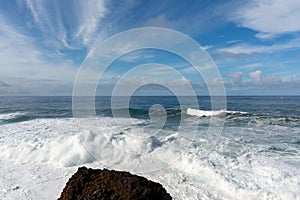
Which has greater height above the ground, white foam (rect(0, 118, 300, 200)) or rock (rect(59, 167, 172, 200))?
rock (rect(59, 167, 172, 200))

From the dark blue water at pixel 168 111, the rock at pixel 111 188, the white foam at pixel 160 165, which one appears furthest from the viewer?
the dark blue water at pixel 168 111

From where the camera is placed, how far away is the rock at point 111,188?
9.69 feet

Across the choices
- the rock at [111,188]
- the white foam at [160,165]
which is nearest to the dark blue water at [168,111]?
the white foam at [160,165]

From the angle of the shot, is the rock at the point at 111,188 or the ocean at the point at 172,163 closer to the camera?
the rock at the point at 111,188

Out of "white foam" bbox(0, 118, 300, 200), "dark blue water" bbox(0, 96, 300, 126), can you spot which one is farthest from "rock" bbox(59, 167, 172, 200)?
"dark blue water" bbox(0, 96, 300, 126)

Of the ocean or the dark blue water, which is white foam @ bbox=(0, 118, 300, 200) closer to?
the ocean

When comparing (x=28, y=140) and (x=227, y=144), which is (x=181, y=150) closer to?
(x=227, y=144)

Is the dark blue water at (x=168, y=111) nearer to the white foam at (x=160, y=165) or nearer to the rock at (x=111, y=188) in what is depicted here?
the white foam at (x=160, y=165)

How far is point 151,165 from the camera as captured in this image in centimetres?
688

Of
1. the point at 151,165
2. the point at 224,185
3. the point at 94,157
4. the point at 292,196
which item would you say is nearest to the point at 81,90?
the point at 94,157

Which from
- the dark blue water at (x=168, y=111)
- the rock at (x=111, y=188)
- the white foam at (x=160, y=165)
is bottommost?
the white foam at (x=160, y=165)

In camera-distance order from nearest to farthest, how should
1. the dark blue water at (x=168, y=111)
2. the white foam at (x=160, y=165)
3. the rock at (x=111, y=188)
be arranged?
the rock at (x=111, y=188) → the white foam at (x=160, y=165) → the dark blue water at (x=168, y=111)

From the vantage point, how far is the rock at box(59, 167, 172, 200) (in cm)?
295

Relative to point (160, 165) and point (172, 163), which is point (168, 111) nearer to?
point (172, 163)
